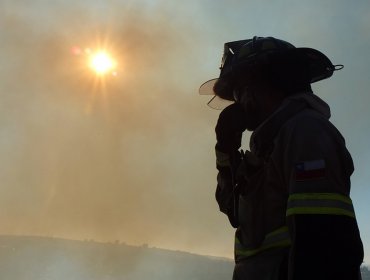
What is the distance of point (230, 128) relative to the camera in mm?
2902

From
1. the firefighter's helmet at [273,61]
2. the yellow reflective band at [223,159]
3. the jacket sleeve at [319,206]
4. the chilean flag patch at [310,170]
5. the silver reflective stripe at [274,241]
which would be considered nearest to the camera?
the jacket sleeve at [319,206]

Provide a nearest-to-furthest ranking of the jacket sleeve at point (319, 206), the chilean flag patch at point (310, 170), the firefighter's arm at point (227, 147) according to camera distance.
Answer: the jacket sleeve at point (319, 206), the chilean flag patch at point (310, 170), the firefighter's arm at point (227, 147)

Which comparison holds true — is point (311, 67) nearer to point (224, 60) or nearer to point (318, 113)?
point (224, 60)

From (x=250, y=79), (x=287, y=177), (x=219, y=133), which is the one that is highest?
(x=250, y=79)

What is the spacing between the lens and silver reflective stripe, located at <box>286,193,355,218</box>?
5.87ft

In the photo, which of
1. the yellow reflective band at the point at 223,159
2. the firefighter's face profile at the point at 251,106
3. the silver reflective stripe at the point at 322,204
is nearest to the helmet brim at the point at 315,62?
the firefighter's face profile at the point at 251,106

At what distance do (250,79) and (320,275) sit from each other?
1.64 meters

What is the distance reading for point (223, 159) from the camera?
2980 mm

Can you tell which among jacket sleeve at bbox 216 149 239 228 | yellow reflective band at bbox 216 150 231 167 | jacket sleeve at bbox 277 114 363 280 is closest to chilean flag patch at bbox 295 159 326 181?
jacket sleeve at bbox 277 114 363 280

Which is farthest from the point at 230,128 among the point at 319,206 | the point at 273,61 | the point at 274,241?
the point at 319,206

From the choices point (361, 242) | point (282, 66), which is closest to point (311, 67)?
point (282, 66)

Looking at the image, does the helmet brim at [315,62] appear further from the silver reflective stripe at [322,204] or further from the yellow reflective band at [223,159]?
the silver reflective stripe at [322,204]

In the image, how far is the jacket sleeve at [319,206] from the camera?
5.63ft

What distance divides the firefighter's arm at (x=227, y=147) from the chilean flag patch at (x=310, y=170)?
882 mm
